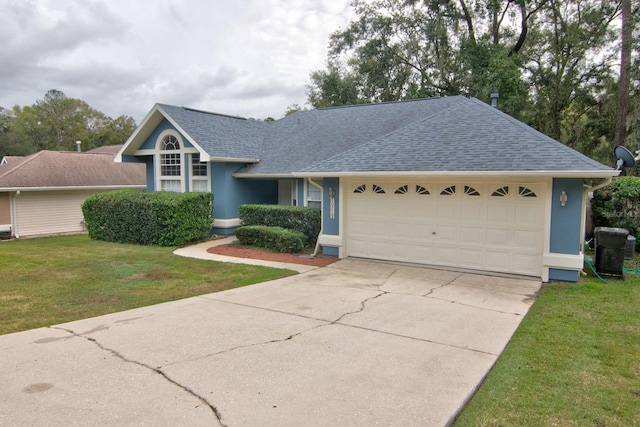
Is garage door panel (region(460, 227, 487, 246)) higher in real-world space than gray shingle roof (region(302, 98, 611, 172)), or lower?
lower

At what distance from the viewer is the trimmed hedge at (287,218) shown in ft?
43.7

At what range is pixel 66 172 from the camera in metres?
22.5

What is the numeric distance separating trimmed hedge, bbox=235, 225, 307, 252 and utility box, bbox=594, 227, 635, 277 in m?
7.45

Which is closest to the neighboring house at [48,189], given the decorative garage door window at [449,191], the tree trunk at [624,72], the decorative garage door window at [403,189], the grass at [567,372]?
the decorative garage door window at [403,189]

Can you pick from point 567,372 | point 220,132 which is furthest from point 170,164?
point 567,372

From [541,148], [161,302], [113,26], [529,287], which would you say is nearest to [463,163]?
[541,148]

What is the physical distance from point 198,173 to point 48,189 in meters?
9.66

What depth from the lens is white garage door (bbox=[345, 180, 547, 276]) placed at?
9445mm

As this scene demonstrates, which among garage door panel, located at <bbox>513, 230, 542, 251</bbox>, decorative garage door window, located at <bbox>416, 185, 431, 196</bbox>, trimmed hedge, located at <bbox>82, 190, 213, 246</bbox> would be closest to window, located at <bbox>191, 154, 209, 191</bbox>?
trimmed hedge, located at <bbox>82, 190, 213, 246</bbox>

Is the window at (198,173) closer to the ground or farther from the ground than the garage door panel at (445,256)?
farther from the ground

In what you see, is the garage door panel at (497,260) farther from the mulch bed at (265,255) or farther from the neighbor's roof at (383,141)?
the mulch bed at (265,255)

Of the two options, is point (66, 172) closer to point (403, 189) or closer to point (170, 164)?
point (170, 164)

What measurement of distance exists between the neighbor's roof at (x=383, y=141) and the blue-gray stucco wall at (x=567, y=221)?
50cm

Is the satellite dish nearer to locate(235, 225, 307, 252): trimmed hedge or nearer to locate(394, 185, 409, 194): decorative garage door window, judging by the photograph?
locate(394, 185, 409, 194): decorative garage door window
